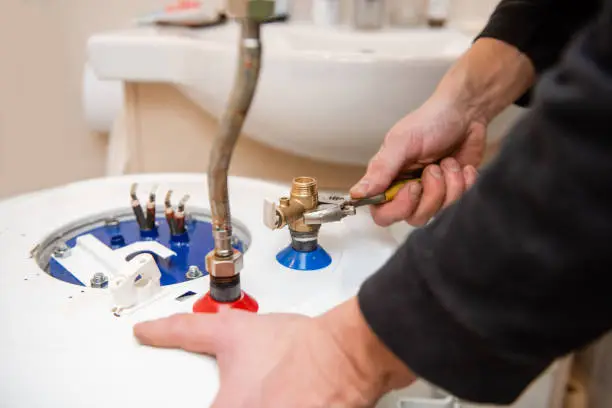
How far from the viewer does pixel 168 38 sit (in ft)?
2.09

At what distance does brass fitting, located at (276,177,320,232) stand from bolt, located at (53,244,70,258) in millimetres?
185

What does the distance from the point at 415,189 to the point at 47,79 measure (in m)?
0.70

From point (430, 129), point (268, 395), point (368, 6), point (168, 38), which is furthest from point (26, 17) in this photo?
point (268, 395)

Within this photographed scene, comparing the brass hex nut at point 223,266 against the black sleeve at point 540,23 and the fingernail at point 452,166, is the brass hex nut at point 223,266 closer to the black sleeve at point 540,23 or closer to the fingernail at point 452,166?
the fingernail at point 452,166

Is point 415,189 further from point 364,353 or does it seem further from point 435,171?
point 364,353

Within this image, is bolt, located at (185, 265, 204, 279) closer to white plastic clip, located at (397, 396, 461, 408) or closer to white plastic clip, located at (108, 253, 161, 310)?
white plastic clip, located at (108, 253, 161, 310)

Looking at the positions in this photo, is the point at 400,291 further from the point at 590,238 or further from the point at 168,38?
the point at 168,38

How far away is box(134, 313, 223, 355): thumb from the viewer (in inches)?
12.9

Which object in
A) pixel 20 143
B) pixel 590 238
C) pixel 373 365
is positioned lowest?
pixel 20 143

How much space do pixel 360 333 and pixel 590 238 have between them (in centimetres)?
12

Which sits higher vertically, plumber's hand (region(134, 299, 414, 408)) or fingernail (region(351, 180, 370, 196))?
fingernail (region(351, 180, 370, 196))

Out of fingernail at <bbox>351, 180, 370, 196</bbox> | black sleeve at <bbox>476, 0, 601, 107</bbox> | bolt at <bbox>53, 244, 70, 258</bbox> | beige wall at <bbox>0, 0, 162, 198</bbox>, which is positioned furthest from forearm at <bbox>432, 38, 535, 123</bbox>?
beige wall at <bbox>0, 0, 162, 198</bbox>

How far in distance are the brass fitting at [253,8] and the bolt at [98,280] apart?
0.79 feet

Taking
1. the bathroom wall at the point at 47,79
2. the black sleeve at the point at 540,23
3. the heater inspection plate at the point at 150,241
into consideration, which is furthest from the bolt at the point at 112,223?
the bathroom wall at the point at 47,79
